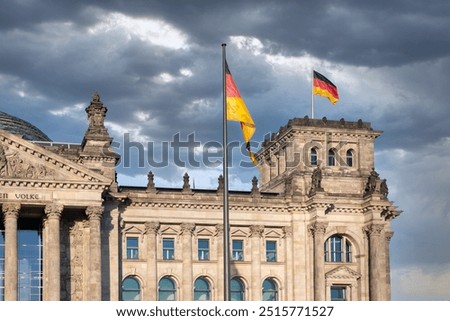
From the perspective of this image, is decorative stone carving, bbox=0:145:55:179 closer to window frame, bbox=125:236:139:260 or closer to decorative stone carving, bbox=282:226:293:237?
window frame, bbox=125:236:139:260

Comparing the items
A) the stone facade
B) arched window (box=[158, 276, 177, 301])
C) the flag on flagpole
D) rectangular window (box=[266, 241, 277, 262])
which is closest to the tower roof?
the stone facade

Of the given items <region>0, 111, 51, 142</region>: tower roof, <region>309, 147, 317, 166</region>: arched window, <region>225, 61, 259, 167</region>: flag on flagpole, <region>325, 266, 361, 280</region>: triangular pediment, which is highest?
<region>0, 111, 51, 142</region>: tower roof

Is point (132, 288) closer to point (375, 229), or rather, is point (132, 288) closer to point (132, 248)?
point (132, 248)

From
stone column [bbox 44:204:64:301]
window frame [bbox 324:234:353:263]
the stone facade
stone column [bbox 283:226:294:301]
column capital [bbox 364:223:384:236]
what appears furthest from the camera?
window frame [bbox 324:234:353:263]

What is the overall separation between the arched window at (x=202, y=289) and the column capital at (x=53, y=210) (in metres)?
13.8

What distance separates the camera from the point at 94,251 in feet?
242

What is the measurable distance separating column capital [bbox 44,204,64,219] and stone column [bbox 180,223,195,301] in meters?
11.6

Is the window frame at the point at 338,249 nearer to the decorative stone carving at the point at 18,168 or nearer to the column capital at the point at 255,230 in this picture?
the column capital at the point at 255,230

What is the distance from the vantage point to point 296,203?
8325 cm

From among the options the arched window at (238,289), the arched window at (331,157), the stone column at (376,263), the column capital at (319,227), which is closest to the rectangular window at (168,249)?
the arched window at (238,289)

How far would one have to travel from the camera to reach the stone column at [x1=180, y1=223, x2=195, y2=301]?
263ft

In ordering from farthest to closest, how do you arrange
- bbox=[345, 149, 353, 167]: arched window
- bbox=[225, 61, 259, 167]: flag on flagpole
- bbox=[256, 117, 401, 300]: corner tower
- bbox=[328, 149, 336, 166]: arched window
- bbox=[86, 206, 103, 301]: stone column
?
bbox=[345, 149, 353, 167]: arched window → bbox=[328, 149, 336, 166]: arched window → bbox=[256, 117, 401, 300]: corner tower → bbox=[86, 206, 103, 301]: stone column → bbox=[225, 61, 259, 167]: flag on flagpole

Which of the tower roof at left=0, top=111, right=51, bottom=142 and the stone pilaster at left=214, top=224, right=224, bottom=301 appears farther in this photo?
the tower roof at left=0, top=111, right=51, bottom=142
